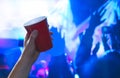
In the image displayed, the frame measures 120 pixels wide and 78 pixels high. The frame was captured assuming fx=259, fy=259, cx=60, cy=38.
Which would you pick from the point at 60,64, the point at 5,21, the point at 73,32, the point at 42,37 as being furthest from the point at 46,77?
the point at 42,37

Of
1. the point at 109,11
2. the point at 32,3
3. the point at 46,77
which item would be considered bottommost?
the point at 46,77

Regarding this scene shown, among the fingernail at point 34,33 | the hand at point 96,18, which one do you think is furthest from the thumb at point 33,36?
the hand at point 96,18

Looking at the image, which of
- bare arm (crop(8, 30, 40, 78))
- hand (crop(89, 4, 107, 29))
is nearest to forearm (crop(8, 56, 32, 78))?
bare arm (crop(8, 30, 40, 78))

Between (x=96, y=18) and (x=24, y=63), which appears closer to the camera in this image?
(x=24, y=63)

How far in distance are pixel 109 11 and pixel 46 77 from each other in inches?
17.1

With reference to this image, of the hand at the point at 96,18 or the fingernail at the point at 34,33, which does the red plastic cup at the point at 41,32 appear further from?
the hand at the point at 96,18

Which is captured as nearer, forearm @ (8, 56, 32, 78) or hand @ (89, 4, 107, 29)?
forearm @ (8, 56, 32, 78)

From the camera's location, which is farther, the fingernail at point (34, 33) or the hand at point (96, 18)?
the hand at point (96, 18)

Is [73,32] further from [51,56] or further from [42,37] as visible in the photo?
[42,37]

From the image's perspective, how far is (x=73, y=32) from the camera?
1175 millimetres

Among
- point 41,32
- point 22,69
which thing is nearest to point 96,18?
point 41,32

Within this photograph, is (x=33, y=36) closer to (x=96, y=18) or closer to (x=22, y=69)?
(x=22, y=69)

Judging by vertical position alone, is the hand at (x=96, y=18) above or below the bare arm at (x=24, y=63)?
above

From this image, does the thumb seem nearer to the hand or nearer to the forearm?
the forearm
